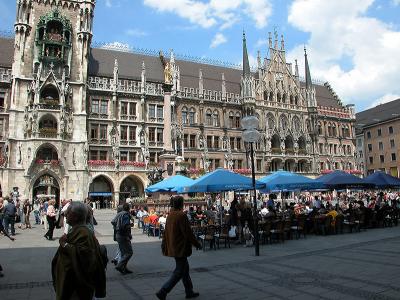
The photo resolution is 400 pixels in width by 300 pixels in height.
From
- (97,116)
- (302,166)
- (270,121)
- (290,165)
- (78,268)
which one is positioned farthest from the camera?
(302,166)

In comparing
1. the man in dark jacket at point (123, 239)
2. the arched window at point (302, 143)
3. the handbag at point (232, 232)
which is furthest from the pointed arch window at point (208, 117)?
the man in dark jacket at point (123, 239)

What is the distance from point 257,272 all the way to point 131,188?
3855cm

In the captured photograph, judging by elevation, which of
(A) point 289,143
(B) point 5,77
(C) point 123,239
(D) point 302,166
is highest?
(B) point 5,77

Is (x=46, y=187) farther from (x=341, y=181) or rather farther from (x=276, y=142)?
(x=341, y=181)

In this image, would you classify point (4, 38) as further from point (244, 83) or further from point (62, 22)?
point (244, 83)

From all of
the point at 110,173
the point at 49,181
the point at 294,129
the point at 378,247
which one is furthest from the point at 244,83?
the point at 378,247

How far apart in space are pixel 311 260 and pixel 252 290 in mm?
3587

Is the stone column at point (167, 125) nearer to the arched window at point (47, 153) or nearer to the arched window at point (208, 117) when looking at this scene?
the arched window at point (47, 153)

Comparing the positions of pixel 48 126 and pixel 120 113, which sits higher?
pixel 120 113

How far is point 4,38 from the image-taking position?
47844mm

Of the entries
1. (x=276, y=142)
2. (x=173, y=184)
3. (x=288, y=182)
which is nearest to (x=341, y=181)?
(x=288, y=182)

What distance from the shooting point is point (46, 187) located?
4147 cm

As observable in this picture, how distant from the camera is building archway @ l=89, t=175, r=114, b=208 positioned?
43.2m

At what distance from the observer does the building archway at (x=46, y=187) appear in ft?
133
